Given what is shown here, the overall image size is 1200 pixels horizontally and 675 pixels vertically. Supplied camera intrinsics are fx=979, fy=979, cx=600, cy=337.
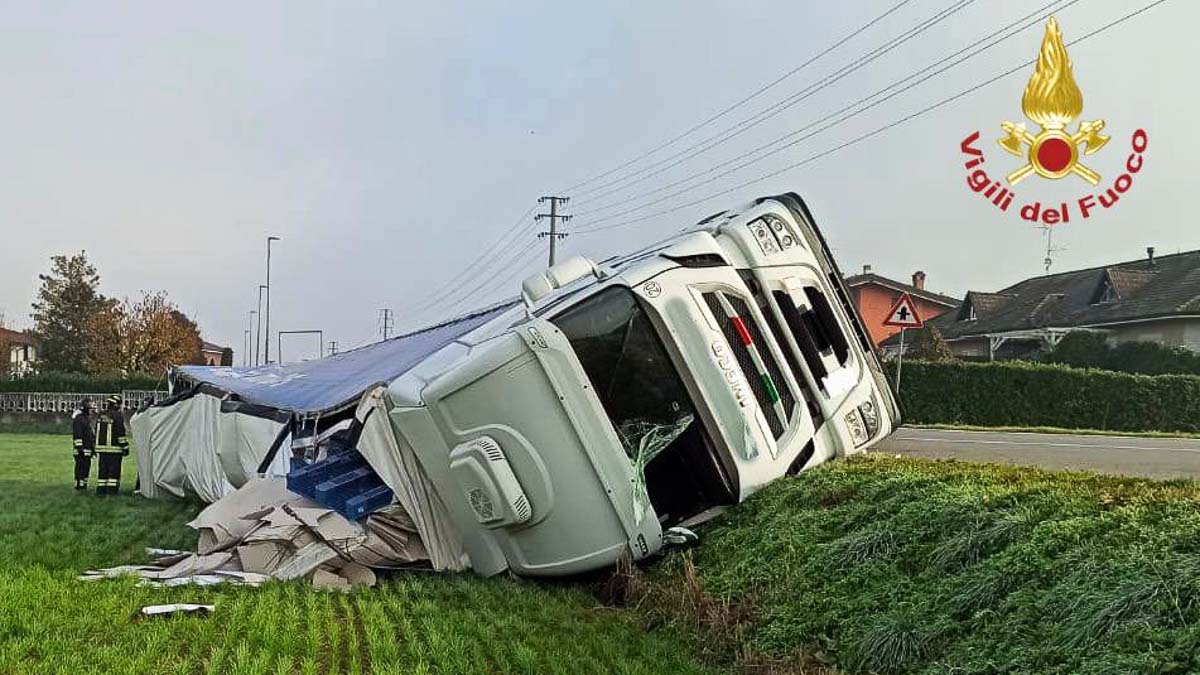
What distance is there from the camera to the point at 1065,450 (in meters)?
13.2

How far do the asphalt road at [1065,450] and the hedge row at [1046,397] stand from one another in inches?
200

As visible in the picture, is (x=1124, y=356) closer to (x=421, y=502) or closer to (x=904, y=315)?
(x=904, y=315)

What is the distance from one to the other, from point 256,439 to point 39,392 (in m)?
36.7

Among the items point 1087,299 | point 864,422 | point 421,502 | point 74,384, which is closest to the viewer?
point 421,502

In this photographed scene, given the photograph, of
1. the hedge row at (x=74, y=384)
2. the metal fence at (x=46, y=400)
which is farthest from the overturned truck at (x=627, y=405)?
the hedge row at (x=74, y=384)

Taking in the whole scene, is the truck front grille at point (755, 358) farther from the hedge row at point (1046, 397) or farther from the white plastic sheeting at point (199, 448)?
the hedge row at point (1046, 397)

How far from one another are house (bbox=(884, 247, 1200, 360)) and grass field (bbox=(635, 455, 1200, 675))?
28688 millimetres

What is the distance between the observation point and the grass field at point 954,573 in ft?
11.2

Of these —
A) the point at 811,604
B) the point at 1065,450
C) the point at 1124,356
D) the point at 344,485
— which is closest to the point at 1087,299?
the point at 1124,356

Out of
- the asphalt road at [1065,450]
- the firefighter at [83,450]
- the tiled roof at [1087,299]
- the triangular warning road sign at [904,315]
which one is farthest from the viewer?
the tiled roof at [1087,299]

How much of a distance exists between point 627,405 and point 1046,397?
63.4 ft

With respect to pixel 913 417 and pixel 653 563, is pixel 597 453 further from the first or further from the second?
pixel 913 417

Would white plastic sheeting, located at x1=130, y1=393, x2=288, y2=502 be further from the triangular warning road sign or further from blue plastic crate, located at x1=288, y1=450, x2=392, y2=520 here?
the triangular warning road sign

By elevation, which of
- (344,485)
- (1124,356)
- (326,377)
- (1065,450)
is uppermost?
(1124,356)
